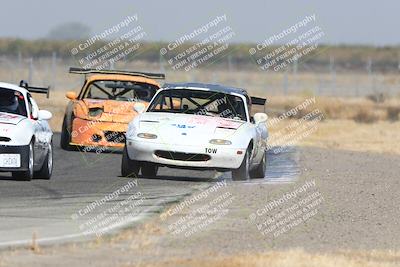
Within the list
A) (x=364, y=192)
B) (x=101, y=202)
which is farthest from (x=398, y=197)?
(x=101, y=202)

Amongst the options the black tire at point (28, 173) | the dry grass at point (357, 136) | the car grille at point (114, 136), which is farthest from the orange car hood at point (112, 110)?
the dry grass at point (357, 136)

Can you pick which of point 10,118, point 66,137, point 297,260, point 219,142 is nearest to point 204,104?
point 219,142

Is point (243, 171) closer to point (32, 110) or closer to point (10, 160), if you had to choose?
point (32, 110)

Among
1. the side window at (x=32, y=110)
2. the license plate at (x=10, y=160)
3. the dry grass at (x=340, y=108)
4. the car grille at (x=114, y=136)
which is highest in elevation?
the side window at (x=32, y=110)

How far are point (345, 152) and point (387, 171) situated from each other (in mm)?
5240

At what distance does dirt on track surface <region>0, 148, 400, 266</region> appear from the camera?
1021 centimetres

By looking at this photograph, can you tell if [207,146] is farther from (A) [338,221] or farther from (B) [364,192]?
(A) [338,221]

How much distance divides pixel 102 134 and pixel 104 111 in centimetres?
60

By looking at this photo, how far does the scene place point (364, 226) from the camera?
42.7 feet

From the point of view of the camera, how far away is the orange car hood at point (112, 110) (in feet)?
72.7

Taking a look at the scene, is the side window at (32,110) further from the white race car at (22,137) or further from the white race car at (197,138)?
the white race car at (197,138)

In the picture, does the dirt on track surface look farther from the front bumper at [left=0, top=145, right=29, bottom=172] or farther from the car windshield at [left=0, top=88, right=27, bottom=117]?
the car windshield at [left=0, top=88, right=27, bottom=117]

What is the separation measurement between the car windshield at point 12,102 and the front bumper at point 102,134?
14.5ft

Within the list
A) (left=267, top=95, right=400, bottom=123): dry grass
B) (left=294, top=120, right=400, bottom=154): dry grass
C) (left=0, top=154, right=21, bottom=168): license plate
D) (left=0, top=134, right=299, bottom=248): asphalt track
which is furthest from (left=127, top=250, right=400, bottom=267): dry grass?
(left=267, top=95, right=400, bottom=123): dry grass
